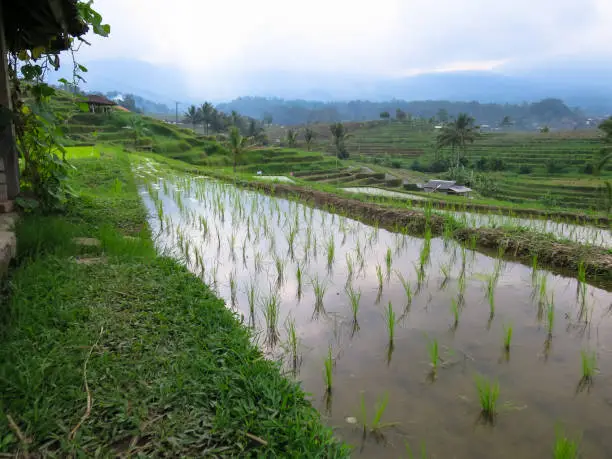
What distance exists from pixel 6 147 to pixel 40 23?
136 cm

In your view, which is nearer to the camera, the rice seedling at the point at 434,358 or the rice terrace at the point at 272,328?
the rice terrace at the point at 272,328

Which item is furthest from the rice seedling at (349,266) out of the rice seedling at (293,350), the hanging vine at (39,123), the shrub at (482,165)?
the shrub at (482,165)

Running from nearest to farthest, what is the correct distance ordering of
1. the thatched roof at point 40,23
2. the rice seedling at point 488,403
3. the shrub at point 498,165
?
the rice seedling at point 488,403 → the thatched roof at point 40,23 → the shrub at point 498,165

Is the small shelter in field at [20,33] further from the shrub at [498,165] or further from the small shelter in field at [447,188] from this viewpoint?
the shrub at [498,165]

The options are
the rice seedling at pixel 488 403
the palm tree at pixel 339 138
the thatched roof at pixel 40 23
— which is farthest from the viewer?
the palm tree at pixel 339 138

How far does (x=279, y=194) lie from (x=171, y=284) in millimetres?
7621

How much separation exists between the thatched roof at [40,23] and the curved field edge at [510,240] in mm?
5065

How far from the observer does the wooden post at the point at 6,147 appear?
4395 millimetres

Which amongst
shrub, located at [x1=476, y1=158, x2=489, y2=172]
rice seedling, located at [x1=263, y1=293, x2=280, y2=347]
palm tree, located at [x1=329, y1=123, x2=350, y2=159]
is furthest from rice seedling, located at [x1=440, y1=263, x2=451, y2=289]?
palm tree, located at [x1=329, y1=123, x2=350, y2=159]

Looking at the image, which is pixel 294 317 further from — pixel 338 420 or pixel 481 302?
pixel 481 302

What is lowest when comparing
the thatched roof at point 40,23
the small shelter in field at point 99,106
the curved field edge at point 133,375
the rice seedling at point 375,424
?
the rice seedling at point 375,424

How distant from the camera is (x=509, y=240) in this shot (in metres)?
5.57

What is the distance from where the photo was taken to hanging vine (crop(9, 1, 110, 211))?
483 centimetres

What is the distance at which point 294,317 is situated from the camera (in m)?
3.54
